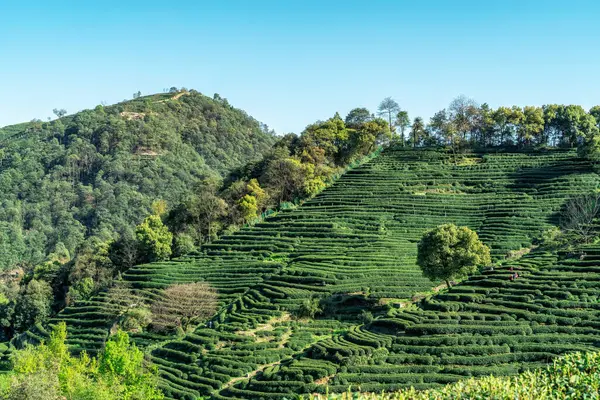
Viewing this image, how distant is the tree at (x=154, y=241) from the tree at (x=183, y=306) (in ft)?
38.9

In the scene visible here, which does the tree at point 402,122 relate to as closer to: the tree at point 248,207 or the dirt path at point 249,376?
the tree at point 248,207

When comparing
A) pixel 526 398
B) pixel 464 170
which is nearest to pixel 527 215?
pixel 464 170

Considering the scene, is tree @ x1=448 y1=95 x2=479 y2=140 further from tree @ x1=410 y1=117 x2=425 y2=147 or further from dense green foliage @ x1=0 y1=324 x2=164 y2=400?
dense green foliage @ x1=0 y1=324 x2=164 y2=400

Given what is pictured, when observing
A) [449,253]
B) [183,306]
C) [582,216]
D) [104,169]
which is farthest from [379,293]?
[104,169]

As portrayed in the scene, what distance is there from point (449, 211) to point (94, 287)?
41317 mm

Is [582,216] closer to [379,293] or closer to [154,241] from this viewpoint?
[379,293]

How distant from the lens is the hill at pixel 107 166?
117m

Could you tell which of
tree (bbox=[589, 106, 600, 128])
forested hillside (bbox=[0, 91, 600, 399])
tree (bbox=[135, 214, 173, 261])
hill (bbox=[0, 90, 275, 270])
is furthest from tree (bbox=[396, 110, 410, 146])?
hill (bbox=[0, 90, 275, 270])

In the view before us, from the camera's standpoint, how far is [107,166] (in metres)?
132

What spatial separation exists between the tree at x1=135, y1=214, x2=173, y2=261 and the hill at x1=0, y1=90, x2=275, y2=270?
132 feet

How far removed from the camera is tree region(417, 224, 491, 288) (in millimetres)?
42688

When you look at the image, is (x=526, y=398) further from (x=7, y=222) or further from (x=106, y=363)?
(x=7, y=222)

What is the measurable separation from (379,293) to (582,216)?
22914mm

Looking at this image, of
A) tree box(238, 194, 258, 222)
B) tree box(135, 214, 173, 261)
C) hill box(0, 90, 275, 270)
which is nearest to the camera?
tree box(135, 214, 173, 261)
